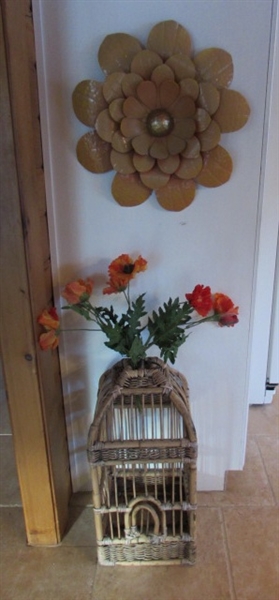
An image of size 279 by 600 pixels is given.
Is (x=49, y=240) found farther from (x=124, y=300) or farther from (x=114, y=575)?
(x=114, y=575)

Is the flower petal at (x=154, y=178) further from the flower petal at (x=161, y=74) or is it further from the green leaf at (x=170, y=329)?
the green leaf at (x=170, y=329)

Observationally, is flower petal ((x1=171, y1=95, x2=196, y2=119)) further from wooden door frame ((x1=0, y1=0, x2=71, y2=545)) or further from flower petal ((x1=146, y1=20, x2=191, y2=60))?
wooden door frame ((x1=0, y1=0, x2=71, y2=545))

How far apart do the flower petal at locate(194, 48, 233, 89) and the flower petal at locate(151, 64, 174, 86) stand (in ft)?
0.26

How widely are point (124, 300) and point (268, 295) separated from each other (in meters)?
0.83

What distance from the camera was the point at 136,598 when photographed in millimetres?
1295

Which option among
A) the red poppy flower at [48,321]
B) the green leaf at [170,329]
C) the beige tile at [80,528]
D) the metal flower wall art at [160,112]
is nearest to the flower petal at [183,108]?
the metal flower wall art at [160,112]

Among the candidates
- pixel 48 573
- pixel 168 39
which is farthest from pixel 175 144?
pixel 48 573

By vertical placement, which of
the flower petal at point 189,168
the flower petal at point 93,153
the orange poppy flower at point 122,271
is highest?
the flower petal at point 93,153

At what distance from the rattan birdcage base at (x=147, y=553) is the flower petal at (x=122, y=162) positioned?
1114 mm

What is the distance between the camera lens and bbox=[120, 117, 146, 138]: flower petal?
1.20 meters

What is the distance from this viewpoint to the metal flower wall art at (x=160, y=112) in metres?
1.18

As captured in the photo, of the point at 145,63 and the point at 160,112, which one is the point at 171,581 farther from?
the point at 145,63

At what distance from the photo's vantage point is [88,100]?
122cm

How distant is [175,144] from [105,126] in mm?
197
